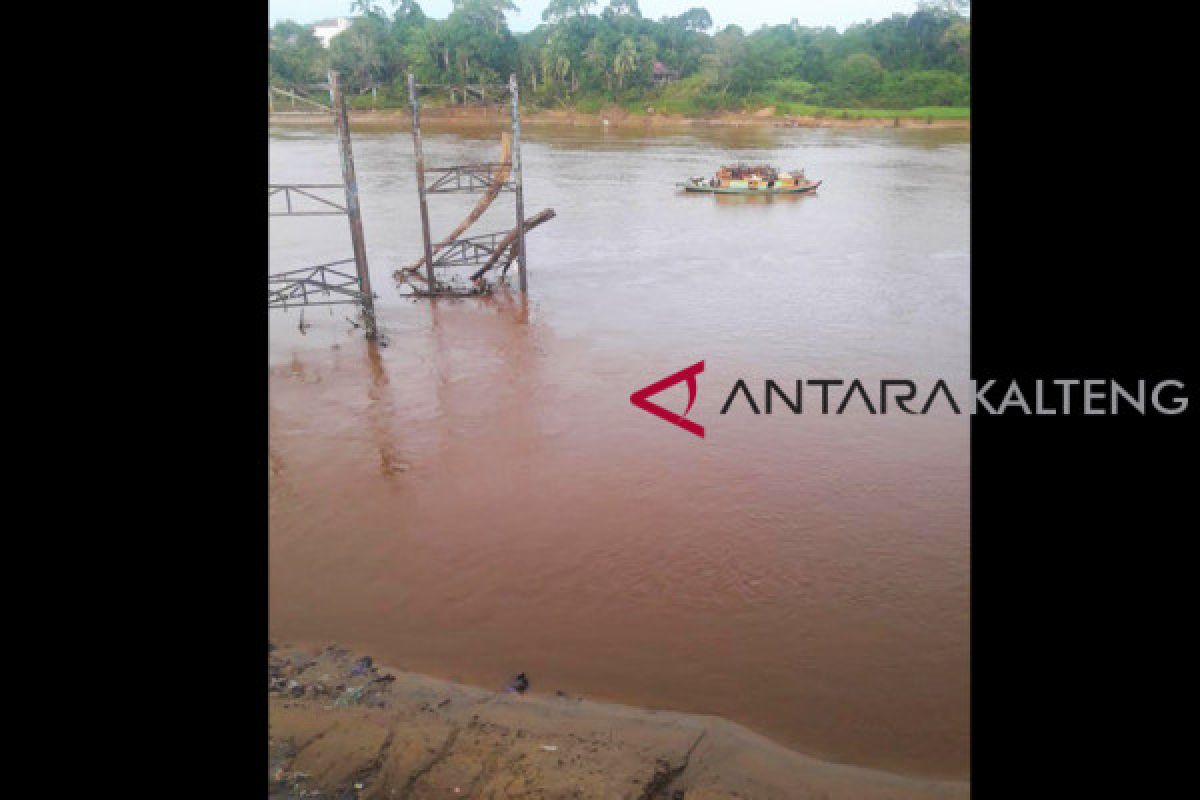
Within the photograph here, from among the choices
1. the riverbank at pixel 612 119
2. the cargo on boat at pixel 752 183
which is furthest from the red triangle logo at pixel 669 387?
the riverbank at pixel 612 119

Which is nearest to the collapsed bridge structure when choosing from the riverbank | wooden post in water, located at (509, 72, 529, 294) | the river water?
wooden post in water, located at (509, 72, 529, 294)

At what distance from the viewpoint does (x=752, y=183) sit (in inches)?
1200

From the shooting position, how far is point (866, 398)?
12.3 metres

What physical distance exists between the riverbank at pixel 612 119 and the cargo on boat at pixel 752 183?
32.2 meters

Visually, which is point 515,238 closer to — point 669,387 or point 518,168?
point 518,168

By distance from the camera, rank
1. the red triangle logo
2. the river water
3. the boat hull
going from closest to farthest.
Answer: the river water < the red triangle logo < the boat hull

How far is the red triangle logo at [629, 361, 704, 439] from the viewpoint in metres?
11.1

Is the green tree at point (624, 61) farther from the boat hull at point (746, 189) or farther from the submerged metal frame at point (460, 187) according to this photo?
→ the submerged metal frame at point (460, 187)

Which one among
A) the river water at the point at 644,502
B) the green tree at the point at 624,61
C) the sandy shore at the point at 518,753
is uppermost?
the green tree at the point at 624,61

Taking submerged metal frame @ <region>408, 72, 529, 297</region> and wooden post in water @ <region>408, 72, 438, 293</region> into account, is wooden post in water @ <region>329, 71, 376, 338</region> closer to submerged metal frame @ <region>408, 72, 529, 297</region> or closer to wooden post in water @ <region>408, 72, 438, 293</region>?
wooden post in water @ <region>408, 72, 438, 293</region>

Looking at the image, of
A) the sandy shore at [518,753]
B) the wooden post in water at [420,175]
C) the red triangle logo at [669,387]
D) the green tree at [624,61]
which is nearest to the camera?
the sandy shore at [518,753]

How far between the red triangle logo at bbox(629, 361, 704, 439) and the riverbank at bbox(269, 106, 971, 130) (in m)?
51.9

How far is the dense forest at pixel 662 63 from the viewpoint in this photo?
6288 cm

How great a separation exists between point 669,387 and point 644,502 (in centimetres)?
371
